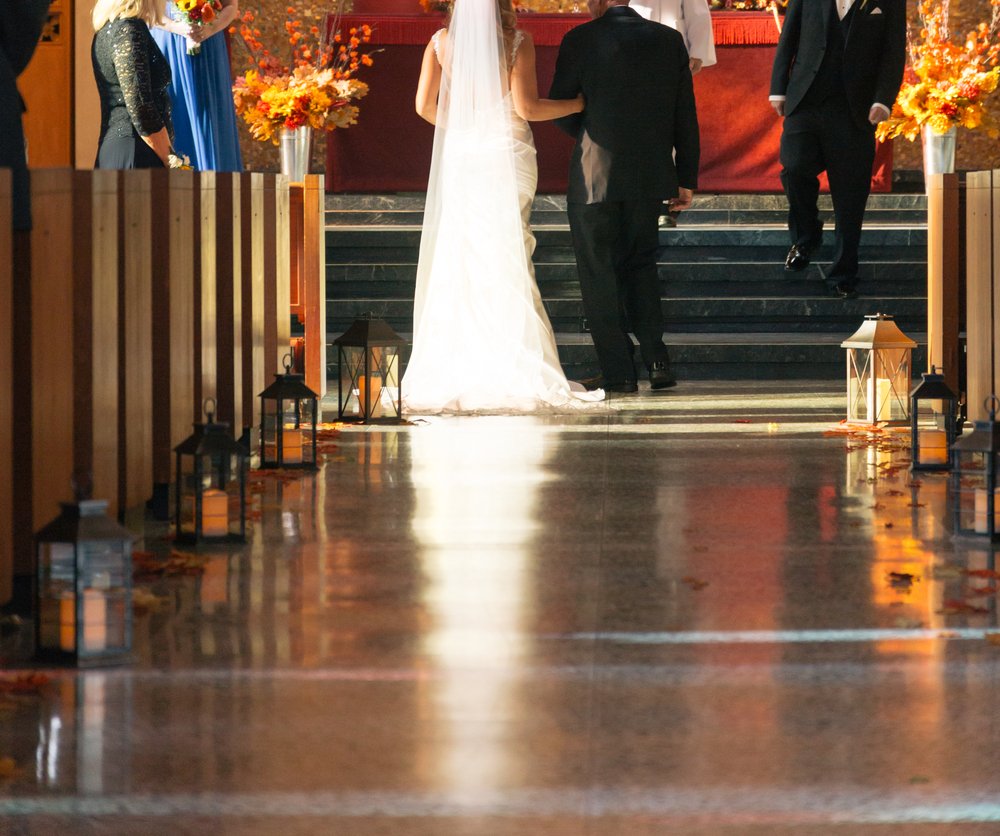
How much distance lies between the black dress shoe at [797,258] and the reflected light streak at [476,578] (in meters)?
3.18

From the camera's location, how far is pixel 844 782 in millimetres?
2559

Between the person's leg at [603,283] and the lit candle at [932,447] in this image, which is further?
the person's leg at [603,283]

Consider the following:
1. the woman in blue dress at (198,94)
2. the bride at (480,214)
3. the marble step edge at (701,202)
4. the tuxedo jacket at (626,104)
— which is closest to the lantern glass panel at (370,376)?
the bride at (480,214)

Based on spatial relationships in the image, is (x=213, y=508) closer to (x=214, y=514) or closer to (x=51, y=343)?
(x=214, y=514)

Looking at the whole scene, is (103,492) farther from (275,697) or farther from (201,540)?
(275,697)

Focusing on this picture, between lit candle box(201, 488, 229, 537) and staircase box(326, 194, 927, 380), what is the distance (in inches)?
200

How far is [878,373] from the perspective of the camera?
6.91m

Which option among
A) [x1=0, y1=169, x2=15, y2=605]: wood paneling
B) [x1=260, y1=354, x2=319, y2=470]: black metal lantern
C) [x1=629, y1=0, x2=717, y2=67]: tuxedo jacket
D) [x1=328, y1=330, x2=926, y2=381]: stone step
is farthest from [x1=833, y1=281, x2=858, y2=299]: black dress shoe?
[x1=0, y1=169, x2=15, y2=605]: wood paneling

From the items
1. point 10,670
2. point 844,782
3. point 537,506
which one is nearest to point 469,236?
point 537,506

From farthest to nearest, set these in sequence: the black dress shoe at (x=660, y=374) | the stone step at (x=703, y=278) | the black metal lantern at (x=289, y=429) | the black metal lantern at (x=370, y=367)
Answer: the stone step at (x=703, y=278), the black dress shoe at (x=660, y=374), the black metal lantern at (x=370, y=367), the black metal lantern at (x=289, y=429)

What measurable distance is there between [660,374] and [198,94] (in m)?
2.95

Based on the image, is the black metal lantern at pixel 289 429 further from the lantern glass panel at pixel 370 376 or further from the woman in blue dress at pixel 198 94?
the woman in blue dress at pixel 198 94

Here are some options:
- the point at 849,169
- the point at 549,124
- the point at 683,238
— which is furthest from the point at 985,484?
the point at 549,124

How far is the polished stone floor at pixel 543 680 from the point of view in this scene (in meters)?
2.47
